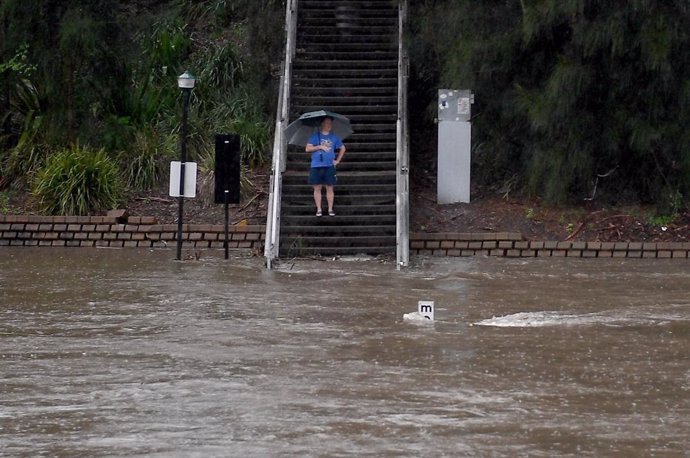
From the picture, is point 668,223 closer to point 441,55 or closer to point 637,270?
point 637,270

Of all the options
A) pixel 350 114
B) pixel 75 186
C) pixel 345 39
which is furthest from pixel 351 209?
pixel 345 39

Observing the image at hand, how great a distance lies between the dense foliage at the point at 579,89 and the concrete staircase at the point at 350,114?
1558 millimetres

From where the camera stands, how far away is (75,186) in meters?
20.3

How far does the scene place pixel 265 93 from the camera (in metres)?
23.1

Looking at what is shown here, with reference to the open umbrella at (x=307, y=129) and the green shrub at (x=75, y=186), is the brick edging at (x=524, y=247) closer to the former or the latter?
the open umbrella at (x=307, y=129)

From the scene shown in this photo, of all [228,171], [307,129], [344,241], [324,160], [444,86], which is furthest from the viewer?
[444,86]

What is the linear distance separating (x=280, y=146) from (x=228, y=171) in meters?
1.58

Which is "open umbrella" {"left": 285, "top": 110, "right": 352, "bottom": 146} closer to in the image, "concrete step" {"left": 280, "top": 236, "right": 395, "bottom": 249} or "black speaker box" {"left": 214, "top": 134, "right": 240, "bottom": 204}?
"black speaker box" {"left": 214, "top": 134, "right": 240, "bottom": 204}

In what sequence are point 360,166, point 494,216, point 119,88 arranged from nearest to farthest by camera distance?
point 494,216 → point 360,166 → point 119,88

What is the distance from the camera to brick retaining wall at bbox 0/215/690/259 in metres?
18.6

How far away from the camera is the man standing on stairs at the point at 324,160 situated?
18859mm

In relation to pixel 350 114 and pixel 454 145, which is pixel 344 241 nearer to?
pixel 454 145

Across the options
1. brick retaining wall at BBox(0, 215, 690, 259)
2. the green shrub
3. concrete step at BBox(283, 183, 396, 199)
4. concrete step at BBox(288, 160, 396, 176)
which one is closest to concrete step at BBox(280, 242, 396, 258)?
brick retaining wall at BBox(0, 215, 690, 259)

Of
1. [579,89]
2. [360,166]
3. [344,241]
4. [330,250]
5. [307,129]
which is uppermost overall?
[579,89]
